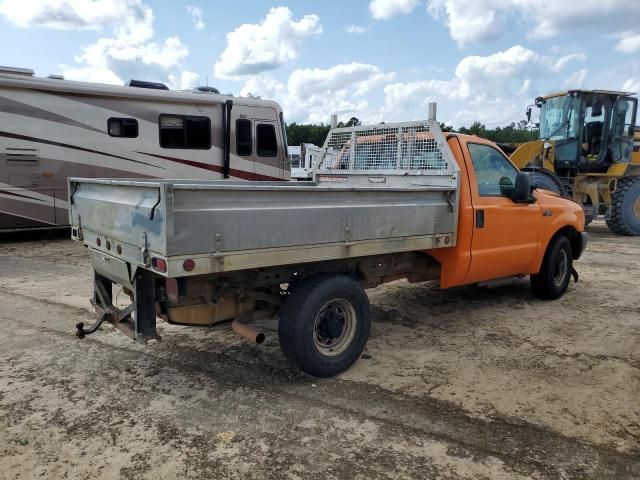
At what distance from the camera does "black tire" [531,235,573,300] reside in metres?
6.31

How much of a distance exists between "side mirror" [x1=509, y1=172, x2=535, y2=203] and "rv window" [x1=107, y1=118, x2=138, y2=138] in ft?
26.1

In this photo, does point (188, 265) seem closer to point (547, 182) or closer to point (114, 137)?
point (114, 137)

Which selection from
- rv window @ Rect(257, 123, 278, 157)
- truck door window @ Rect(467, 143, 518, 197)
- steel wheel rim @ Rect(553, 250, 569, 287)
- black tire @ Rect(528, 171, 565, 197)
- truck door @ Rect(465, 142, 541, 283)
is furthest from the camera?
rv window @ Rect(257, 123, 278, 157)

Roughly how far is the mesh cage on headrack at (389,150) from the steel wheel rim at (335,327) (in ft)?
5.79

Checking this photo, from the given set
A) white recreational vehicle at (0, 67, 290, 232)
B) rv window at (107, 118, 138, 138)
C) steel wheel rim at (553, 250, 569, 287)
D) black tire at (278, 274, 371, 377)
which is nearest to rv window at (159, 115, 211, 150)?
white recreational vehicle at (0, 67, 290, 232)

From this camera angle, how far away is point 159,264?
3289mm

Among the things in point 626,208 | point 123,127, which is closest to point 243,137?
point 123,127

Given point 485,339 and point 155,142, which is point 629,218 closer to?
point 485,339

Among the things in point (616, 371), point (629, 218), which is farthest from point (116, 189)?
point (629, 218)

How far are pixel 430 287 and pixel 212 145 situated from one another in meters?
6.29

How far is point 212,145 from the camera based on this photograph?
1135 centimetres

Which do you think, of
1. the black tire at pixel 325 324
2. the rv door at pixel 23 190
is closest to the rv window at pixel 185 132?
the rv door at pixel 23 190

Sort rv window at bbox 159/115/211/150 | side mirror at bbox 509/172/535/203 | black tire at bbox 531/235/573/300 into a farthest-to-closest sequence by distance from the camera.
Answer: rv window at bbox 159/115/211/150
black tire at bbox 531/235/573/300
side mirror at bbox 509/172/535/203

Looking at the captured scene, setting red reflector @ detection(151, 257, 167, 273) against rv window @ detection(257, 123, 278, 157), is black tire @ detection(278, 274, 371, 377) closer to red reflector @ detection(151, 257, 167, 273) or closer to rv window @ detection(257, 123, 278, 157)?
red reflector @ detection(151, 257, 167, 273)
